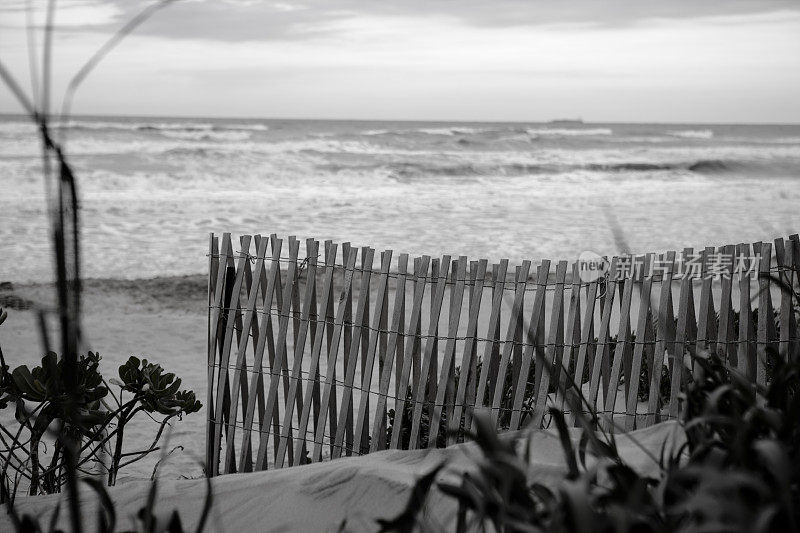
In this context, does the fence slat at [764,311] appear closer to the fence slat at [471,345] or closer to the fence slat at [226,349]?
the fence slat at [471,345]

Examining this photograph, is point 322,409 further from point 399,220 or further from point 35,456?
point 399,220

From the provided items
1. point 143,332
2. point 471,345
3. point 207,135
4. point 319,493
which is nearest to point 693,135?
point 207,135

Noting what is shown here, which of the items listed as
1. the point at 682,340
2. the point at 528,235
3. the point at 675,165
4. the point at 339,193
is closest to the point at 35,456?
the point at 682,340

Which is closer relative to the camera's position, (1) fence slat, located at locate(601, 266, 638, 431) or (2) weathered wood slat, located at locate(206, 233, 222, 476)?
(1) fence slat, located at locate(601, 266, 638, 431)

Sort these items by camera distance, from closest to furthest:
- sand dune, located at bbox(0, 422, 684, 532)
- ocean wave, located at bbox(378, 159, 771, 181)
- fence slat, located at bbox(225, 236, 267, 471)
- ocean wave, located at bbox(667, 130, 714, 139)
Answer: sand dune, located at bbox(0, 422, 684, 532) → fence slat, located at bbox(225, 236, 267, 471) → ocean wave, located at bbox(378, 159, 771, 181) → ocean wave, located at bbox(667, 130, 714, 139)

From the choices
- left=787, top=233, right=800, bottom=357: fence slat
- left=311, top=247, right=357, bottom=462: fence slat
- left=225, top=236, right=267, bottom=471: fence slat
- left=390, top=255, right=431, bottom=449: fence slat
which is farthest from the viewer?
left=225, top=236, right=267, bottom=471: fence slat

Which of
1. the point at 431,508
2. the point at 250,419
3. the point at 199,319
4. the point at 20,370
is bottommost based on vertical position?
the point at 199,319

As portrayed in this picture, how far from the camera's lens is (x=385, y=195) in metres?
18.8

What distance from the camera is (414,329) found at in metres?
3.80

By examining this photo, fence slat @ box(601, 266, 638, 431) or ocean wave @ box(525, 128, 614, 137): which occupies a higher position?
ocean wave @ box(525, 128, 614, 137)

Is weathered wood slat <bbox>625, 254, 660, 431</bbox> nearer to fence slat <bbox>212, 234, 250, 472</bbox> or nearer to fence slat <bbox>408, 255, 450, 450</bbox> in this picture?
fence slat <bbox>408, 255, 450, 450</bbox>

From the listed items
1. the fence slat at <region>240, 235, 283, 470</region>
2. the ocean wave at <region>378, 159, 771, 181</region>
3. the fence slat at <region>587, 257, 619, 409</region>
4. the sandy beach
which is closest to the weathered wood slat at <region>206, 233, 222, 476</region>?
the fence slat at <region>240, 235, 283, 470</region>

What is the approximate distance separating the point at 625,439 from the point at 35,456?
7.55 ft

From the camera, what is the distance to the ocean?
39.6ft
